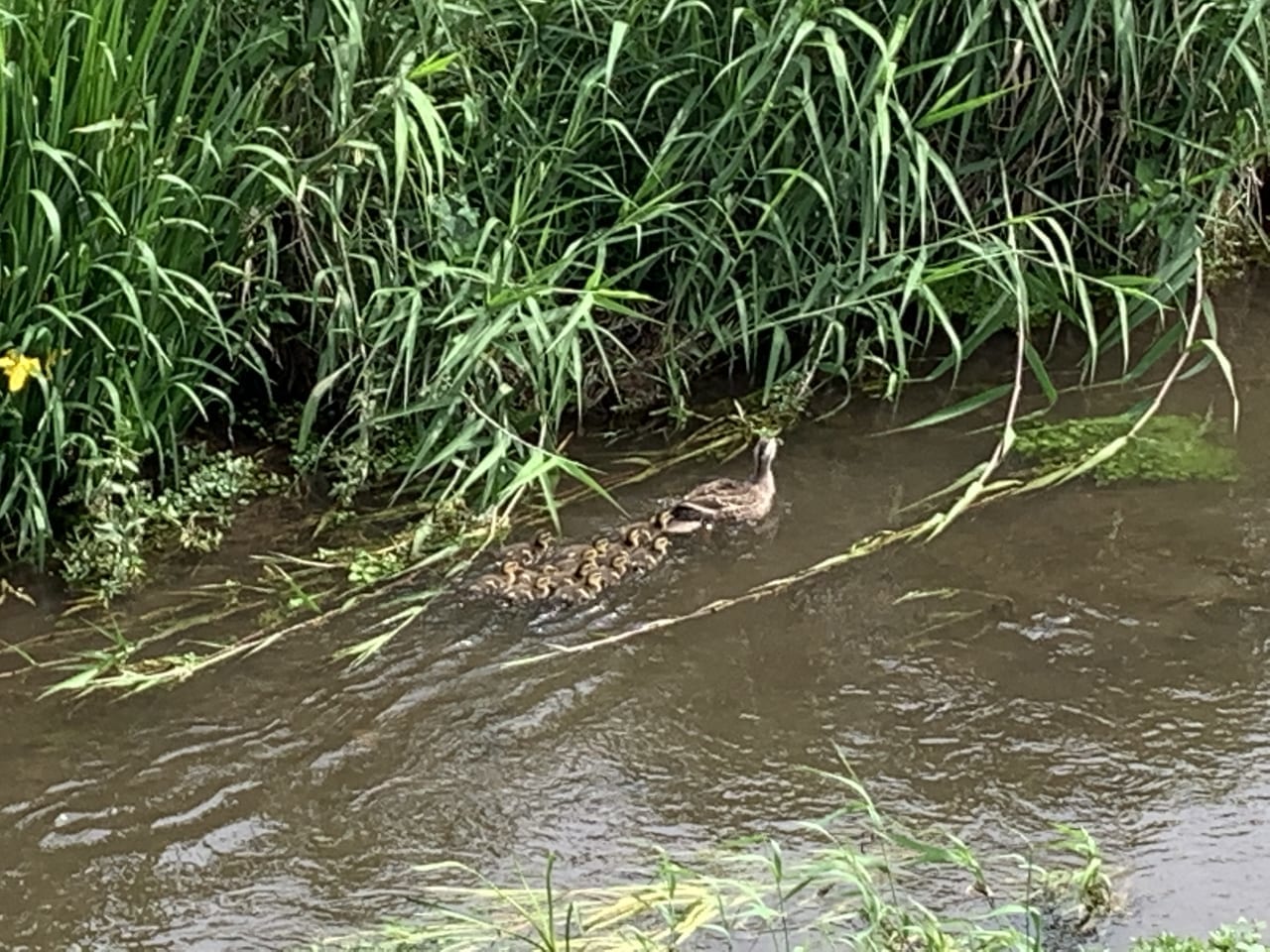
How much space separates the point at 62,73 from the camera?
430 cm

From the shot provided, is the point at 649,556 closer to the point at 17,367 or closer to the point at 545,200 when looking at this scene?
the point at 545,200

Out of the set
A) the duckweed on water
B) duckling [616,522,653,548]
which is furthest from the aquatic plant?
the duckweed on water

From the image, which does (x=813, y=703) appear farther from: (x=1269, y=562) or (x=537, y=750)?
(x=1269, y=562)

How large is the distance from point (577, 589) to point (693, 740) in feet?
2.37

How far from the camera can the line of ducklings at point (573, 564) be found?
187 inches

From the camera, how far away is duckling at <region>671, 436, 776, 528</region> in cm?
506

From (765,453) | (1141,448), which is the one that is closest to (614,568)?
(765,453)

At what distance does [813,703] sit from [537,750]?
2.49 ft

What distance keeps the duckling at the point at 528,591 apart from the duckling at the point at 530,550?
11 cm

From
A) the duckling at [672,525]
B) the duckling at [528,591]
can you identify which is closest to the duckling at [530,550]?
the duckling at [528,591]

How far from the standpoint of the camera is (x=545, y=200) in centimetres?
538

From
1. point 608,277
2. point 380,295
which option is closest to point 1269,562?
point 608,277

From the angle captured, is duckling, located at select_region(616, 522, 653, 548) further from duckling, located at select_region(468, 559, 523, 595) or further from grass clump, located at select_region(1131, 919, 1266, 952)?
grass clump, located at select_region(1131, 919, 1266, 952)

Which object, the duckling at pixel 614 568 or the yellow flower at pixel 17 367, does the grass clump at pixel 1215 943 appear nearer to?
the duckling at pixel 614 568
